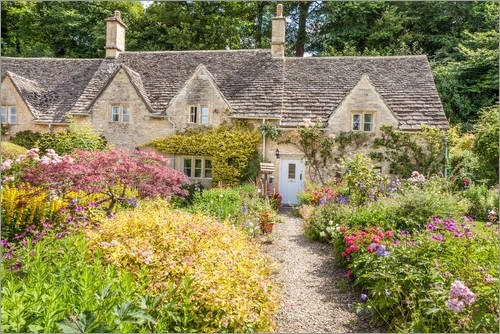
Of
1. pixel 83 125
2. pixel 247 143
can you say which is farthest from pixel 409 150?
pixel 83 125

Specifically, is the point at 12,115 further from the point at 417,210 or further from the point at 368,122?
the point at 417,210

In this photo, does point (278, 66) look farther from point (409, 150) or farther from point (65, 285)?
point (65, 285)

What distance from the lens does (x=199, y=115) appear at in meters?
18.8

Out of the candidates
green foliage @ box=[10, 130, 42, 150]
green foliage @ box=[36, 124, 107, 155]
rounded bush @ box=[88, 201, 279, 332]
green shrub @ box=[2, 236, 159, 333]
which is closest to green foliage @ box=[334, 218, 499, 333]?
rounded bush @ box=[88, 201, 279, 332]

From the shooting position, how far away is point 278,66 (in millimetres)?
20281

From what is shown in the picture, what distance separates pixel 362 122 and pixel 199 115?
8109 mm

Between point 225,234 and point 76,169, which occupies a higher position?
point 76,169

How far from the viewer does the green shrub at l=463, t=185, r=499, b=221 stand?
13422 millimetres

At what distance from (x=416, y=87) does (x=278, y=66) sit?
7.24m

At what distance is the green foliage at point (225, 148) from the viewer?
58.6 feet

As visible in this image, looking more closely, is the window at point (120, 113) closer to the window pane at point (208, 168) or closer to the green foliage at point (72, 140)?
the green foliage at point (72, 140)

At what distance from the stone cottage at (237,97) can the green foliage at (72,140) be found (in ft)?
2.76

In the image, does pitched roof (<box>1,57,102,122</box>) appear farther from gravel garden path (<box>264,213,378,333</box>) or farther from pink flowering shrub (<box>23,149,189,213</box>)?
gravel garden path (<box>264,213,378,333</box>)

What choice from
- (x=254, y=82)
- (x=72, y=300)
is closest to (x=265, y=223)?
(x=72, y=300)
